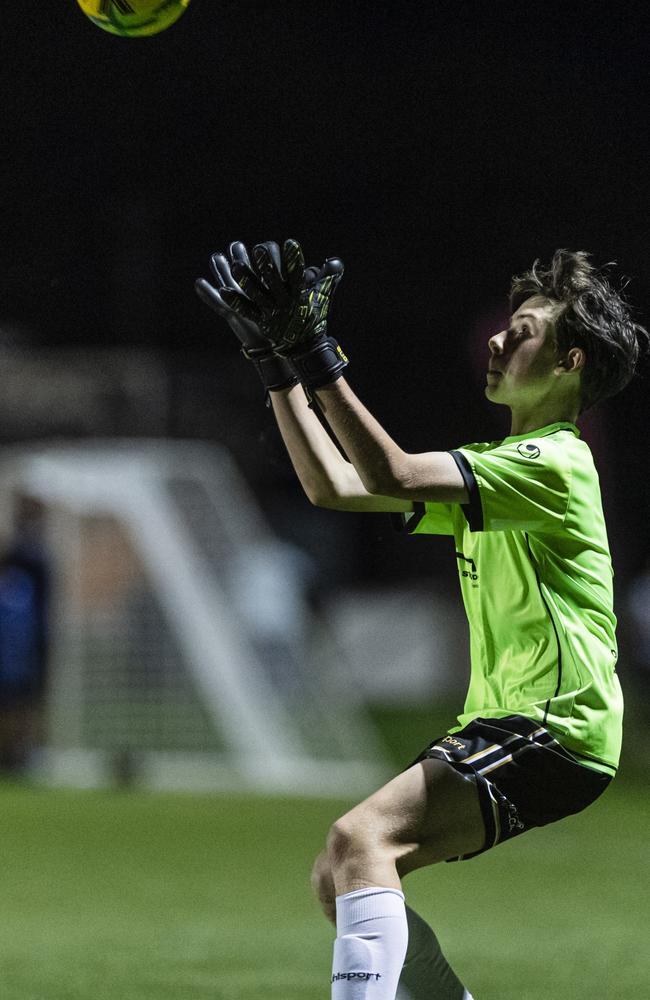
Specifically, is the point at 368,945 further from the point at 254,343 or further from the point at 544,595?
the point at 254,343

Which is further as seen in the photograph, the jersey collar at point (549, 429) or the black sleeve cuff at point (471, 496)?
the jersey collar at point (549, 429)

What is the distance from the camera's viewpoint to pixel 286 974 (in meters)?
6.84

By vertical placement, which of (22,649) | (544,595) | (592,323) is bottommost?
(22,649)

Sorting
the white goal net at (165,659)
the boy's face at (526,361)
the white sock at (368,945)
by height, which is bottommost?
the white goal net at (165,659)

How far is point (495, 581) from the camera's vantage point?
4.21m

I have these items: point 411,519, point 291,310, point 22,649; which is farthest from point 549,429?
point 22,649

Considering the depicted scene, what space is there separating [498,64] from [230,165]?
4.94 meters

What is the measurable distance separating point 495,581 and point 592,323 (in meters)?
0.77

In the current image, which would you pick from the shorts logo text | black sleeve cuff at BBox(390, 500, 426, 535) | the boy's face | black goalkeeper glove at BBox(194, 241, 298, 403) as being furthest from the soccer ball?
the shorts logo text

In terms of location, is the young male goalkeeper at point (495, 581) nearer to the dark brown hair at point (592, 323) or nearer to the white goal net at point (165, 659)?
the dark brown hair at point (592, 323)

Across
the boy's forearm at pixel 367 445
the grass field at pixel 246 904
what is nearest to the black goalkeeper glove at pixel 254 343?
the boy's forearm at pixel 367 445

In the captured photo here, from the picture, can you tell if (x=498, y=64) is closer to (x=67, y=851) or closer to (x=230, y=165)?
(x=230, y=165)

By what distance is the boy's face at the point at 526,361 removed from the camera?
4328mm

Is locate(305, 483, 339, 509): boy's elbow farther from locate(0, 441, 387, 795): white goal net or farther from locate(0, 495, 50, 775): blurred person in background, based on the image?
locate(0, 495, 50, 775): blurred person in background
